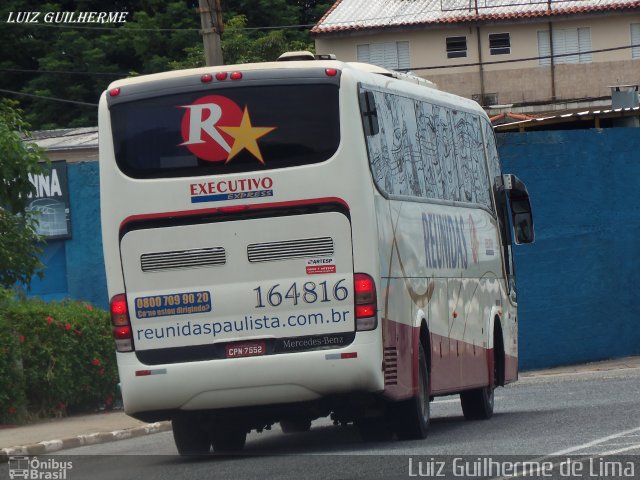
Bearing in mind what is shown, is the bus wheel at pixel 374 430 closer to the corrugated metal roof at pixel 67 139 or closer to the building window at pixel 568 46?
the corrugated metal roof at pixel 67 139

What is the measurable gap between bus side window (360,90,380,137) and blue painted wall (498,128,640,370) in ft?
39.8

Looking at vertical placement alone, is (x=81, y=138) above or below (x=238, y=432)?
above

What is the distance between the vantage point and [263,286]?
13391mm

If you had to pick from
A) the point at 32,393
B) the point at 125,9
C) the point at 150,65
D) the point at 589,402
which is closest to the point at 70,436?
the point at 32,393

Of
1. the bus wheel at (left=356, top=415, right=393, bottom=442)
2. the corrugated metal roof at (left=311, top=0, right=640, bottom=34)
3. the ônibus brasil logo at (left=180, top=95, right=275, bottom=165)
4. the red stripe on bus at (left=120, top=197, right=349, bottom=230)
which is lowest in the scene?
the bus wheel at (left=356, top=415, right=393, bottom=442)

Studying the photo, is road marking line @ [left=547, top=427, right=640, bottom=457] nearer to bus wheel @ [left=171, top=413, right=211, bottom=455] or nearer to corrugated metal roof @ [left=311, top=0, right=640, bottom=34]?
bus wheel @ [left=171, top=413, right=211, bottom=455]

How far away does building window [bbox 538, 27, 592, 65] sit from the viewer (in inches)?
→ 2501

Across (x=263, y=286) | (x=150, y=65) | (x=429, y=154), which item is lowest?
(x=263, y=286)

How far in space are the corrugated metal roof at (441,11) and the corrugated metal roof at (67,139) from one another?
Result: 14.0 metres

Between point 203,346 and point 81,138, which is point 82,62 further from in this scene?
point 203,346

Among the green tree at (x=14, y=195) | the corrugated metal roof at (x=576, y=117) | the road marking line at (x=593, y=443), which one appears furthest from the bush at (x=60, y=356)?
the corrugated metal roof at (x=576, y=117)

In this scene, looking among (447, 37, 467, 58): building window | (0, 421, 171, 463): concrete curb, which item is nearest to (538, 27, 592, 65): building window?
(447, 37, 467, 58): building window

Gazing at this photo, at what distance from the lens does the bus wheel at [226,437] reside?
49.7ft

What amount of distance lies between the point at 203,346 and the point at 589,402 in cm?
634
